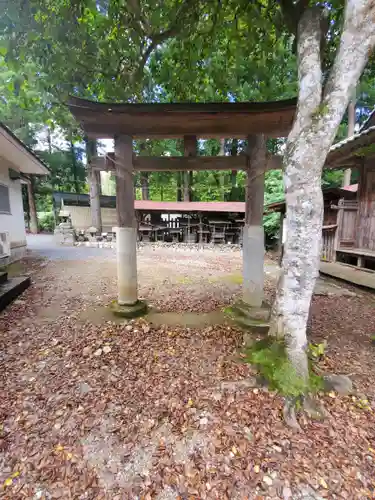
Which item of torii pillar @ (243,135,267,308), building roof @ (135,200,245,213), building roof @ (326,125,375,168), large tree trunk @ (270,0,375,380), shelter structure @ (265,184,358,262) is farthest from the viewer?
building roof @ (135,200,245,213)

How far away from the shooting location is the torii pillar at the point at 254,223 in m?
3.76

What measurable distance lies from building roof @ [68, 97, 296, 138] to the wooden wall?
5.23 m

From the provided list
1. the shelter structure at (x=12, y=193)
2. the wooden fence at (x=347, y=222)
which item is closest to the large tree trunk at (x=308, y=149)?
the wooden fence at (x=347, y=222)

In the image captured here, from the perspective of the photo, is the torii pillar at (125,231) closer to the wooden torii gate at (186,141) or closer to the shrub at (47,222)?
the wooden torii gate at (186,141)

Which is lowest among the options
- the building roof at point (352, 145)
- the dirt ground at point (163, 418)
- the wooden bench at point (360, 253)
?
the dirt ground at point (163, 418)

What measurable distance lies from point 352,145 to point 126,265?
622 cm

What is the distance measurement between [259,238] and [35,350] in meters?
3.78

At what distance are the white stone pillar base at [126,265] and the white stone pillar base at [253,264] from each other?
6.52ft

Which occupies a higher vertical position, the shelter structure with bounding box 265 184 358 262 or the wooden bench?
the shelter structure with bounding box 265 184 358 262

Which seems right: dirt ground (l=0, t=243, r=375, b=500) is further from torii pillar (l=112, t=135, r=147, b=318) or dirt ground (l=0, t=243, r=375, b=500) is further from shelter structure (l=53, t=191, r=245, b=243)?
shelter structure (l=53, t=191, r=245, b=243)

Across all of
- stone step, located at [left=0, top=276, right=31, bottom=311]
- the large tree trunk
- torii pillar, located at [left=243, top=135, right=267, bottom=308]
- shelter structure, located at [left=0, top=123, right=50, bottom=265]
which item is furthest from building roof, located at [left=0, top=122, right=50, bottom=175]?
the large tree trunk

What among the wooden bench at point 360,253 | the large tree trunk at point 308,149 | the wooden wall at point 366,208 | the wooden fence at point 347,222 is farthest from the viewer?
the wooden fence at point 347,222

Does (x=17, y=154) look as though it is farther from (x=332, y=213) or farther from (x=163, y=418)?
(x=332, y=213)

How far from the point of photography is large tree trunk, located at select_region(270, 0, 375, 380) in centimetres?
205
